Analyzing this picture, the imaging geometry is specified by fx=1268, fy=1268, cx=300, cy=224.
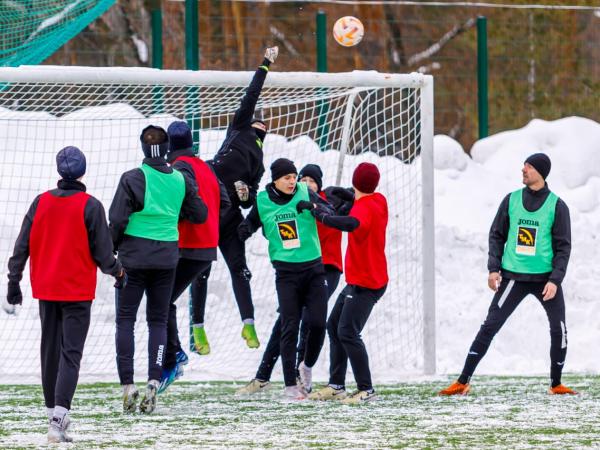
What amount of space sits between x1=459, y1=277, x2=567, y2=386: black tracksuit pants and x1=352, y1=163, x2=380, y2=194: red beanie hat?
119 cm

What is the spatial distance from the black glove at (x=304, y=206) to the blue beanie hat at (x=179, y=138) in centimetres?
82

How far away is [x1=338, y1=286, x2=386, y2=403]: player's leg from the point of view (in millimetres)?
8352

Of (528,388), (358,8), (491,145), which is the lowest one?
(528,388)

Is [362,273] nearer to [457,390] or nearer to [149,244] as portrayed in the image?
[457,390]

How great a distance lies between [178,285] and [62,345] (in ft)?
5.21

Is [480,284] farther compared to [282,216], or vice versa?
[480,284]

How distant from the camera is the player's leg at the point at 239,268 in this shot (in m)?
9.14

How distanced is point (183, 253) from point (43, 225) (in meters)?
1.59

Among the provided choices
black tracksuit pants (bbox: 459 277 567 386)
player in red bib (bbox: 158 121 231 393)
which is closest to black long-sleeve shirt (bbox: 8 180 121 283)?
player in red bib (bbox: 158 121 231 393)

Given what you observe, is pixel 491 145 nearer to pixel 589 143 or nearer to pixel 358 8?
pixel 589 143

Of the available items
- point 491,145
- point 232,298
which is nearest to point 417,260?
point 232,298

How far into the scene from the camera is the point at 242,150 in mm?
9102

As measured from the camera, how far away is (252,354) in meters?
11.6

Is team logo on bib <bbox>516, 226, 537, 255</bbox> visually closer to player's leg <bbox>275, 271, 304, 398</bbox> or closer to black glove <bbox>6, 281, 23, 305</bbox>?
player's leg <bbox>275, 271, 304, 398</bbox>
